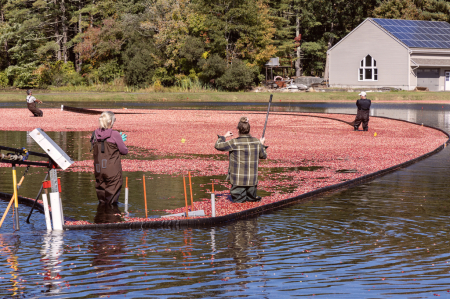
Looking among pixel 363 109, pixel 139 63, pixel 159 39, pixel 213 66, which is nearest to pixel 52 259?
pixel 363 109

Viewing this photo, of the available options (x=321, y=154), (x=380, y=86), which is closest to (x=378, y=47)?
(x=380, y=86)

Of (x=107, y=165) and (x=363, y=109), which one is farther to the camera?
(x=363, y=109)

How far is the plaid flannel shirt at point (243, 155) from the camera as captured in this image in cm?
1137

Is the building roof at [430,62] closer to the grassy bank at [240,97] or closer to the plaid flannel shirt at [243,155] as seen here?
the grassy bank at [240,97]

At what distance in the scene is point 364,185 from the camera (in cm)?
1436

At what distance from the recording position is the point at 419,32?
228 feet

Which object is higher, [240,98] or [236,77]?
[236,77]

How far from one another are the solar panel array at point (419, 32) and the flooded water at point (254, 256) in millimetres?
57933

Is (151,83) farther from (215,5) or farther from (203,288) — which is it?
(203,288)

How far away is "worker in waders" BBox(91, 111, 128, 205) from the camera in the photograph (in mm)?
10914

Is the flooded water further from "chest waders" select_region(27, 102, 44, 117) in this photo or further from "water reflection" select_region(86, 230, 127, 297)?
"chest waders" select_region(27, 102, 44, 117)

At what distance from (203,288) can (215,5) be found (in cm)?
6066

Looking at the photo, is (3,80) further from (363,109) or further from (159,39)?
(363,109)

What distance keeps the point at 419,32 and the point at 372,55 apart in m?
6.11
